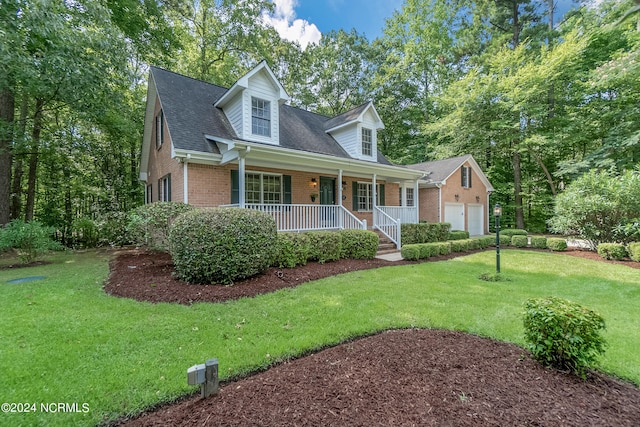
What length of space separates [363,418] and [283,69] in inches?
1051

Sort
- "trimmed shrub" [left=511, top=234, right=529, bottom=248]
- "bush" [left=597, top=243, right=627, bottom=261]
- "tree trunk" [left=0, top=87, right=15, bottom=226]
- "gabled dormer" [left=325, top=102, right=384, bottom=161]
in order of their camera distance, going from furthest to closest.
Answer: "trimmed shrub" [left=511, top=234, right=529, bottom=248] → "gabled dormer" [left=325, top=102, right=384, bottom=161] → "tree trunk" [left=0, top=87, right=15, bottom=226] → "bush" [left=597, top=243, right=627, bottom=261]

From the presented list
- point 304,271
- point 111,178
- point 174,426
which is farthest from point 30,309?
→ point 111,178

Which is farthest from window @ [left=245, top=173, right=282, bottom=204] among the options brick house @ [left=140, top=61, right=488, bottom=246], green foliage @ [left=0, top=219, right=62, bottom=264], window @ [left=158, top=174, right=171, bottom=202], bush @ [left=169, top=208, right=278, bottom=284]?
green foliage @ [left=0, top=219, right=62, bottom=264]

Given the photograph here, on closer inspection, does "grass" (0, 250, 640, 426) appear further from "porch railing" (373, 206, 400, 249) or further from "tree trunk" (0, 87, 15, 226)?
"tree trunk" (0, 87, 15, 226)

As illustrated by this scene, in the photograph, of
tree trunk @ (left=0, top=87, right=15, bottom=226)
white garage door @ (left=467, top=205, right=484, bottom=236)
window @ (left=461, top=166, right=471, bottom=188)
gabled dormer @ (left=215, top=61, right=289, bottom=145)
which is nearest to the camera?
gabled dormer @ (left=215, top=61, right=289, bottom=145)

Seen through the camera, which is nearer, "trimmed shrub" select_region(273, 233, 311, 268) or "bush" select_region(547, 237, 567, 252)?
"trimmed shrub" select_region(273, 233, 311, 268)

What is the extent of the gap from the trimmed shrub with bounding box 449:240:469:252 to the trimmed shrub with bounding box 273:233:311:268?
22.2ft

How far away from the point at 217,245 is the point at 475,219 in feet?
63.6

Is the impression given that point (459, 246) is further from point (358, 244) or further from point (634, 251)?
point (358, 244)

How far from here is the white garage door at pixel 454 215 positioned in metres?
17.7

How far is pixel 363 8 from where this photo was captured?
19.5 meters

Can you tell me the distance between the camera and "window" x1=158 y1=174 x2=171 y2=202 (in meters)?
10.4

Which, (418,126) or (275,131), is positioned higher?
(418,126)

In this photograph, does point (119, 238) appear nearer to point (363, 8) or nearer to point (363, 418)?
point (363, 418)
